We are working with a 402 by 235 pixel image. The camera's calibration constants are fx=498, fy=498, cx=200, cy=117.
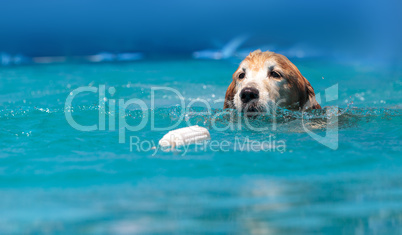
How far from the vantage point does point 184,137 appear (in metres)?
4.48

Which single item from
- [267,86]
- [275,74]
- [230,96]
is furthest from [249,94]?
[230,96]

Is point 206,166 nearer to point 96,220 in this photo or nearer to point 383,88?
point 96,220

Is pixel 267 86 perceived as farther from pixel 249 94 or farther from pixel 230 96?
pixel 230 96

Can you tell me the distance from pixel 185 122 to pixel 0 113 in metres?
2.38

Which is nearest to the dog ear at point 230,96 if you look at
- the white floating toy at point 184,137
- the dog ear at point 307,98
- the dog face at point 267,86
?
the dog face at point 267,86

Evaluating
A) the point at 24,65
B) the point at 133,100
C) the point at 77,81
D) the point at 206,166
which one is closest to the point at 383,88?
the point at 133,100

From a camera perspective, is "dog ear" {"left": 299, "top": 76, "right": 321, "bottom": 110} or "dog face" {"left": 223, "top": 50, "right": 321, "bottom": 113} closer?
"dog face" {"left": 223, "top": 50, "right": 321, "bottom": 113}

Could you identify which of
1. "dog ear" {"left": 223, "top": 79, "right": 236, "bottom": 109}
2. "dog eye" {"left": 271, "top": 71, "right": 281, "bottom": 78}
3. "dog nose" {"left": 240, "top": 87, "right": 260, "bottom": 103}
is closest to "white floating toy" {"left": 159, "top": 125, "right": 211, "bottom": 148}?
"dog nose" {"left": 240, "top": 87, "right": 260, "bottom": 103}

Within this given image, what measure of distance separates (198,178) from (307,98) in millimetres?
2663

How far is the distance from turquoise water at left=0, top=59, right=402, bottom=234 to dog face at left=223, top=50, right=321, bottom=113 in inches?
8.2

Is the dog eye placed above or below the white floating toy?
above

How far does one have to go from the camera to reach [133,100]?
791 centimetres

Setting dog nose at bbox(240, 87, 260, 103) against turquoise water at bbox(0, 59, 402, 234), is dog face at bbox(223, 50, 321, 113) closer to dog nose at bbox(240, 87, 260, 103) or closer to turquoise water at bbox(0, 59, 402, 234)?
Result: dog nose at bbox(240, 87, 260, 103)

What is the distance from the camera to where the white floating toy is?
14.5 ft
